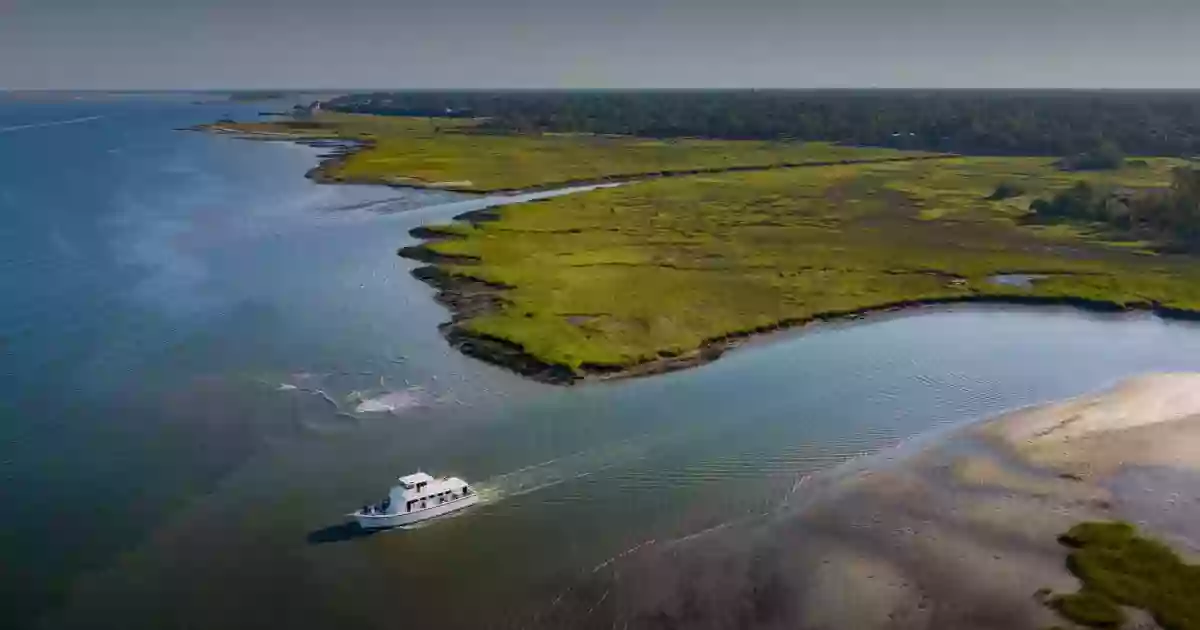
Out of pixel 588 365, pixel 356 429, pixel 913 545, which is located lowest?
pixel 913 545

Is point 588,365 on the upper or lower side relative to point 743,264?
lower

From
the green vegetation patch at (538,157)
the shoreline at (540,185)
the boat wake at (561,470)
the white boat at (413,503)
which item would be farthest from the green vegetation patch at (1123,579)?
the green vegetation patch at (538,157)

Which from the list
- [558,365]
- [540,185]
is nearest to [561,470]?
[558,365]

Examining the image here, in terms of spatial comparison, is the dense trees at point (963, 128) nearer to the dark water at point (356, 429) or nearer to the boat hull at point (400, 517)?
the dark water at point (356, 429)

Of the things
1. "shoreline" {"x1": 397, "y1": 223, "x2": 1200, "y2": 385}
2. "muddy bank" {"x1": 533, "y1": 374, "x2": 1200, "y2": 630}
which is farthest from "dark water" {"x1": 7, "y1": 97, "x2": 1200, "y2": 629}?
"muddy bank" {"x1": 533, "y1": 374, "x2": 1200, "y2": 630}

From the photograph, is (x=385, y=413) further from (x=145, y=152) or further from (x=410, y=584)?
(x=145, y=152)

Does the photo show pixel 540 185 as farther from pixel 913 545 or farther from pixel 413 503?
pixel 913 545

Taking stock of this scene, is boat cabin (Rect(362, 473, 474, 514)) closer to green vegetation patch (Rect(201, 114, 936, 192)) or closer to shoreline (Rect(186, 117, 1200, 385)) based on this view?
shoreline (Rect(186, 117, 1200, 385))
